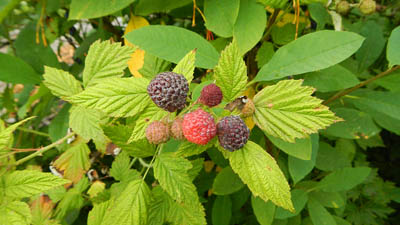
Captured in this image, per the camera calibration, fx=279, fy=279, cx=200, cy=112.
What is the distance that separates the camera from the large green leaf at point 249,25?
94 cm

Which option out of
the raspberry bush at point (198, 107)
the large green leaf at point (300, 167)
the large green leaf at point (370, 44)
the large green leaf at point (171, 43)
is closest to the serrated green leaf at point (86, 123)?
the raspberry bush at point (198, 107)

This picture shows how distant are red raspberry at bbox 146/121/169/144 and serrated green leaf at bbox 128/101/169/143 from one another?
6cm

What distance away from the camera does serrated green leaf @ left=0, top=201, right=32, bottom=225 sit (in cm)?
81

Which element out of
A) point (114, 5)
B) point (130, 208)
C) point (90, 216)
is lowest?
point (90, 216)

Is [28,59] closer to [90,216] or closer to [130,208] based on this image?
[90,216]

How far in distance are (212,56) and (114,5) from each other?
15.6 inches

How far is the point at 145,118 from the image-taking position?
0.76m

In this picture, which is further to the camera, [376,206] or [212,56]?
[376,206]

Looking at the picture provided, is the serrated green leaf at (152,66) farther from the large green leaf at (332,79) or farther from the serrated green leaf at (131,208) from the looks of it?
the large green leaf at (332,79)

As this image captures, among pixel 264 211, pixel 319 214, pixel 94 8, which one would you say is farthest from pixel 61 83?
pixel 319 214

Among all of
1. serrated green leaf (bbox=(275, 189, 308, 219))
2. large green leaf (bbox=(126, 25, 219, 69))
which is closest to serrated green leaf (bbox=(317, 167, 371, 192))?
serrated green leaf (bbox=(275, 189, 308, 219))

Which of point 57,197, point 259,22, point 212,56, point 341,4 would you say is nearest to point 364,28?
point 341,4

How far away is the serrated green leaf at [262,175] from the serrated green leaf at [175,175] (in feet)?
0.77

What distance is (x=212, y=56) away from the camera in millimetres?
943
